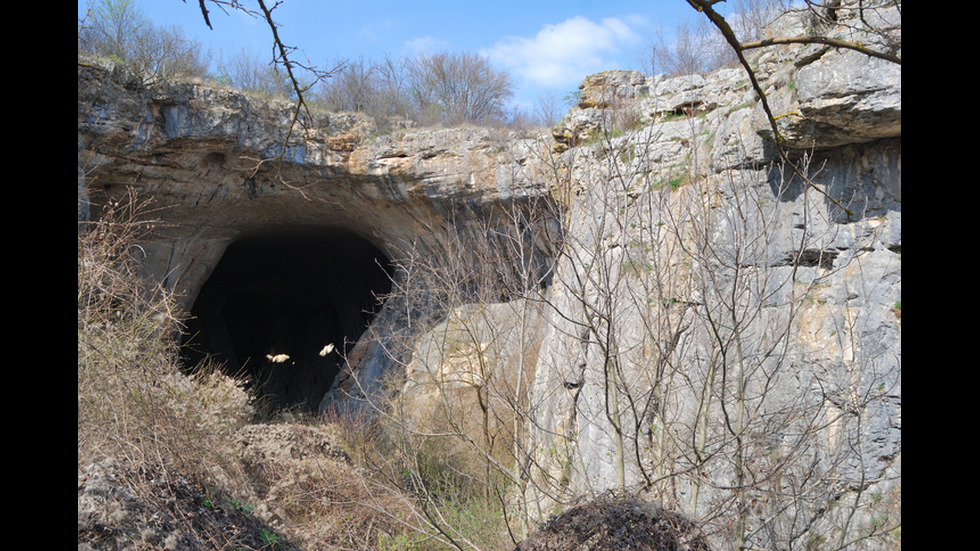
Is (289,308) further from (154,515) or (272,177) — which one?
(154,515)

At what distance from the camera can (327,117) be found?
38.3ft

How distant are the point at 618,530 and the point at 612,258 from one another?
1.67 metres

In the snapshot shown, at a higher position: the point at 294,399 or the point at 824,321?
the point at 824,321

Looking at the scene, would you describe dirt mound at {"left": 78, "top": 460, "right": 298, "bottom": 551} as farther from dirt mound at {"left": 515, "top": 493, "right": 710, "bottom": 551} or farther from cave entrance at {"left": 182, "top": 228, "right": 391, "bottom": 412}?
cave entrance at {"left": 182, "top": 228, "right": 391, "bottom": 412}

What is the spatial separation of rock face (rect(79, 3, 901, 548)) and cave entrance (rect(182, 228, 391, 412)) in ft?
0.35

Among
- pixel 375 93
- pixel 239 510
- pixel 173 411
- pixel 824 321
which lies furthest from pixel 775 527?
pixel 375 93

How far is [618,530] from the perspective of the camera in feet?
11.0

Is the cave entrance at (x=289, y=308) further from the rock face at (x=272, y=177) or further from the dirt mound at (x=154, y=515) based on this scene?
the dirt mound at (x=154, y=515)

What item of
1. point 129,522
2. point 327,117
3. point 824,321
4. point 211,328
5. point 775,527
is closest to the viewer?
point 129,522

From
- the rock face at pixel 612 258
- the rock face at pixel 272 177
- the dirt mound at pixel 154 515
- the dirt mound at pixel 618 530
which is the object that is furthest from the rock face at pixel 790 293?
the dirt mound at pixel 154 515

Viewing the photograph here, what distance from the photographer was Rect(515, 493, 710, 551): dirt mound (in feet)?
10.9

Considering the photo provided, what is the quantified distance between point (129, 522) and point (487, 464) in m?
3.00

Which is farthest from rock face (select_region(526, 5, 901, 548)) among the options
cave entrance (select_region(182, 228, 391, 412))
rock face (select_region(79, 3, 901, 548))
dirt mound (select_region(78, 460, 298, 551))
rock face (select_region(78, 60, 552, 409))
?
cave entrance (select_region(182, 228, 391, 412))

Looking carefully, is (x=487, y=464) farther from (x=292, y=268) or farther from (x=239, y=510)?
(x=292, y=268)
